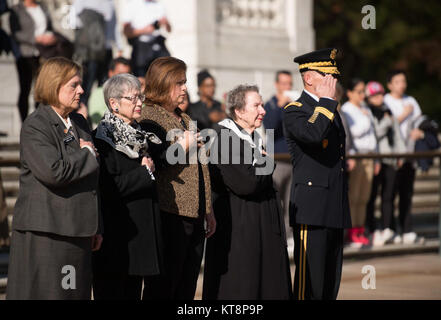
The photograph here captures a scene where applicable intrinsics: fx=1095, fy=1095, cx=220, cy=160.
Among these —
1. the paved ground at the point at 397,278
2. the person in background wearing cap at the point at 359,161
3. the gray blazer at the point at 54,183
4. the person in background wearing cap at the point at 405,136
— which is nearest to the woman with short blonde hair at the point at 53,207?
the gray blazer at the point at 54,183

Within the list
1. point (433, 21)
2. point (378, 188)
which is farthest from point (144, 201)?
point (433, 21)

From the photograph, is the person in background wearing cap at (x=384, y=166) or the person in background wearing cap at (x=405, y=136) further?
the person in background wearing cap at (x=405, y=136)

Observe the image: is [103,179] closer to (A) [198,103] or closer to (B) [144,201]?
(B) [144,201]

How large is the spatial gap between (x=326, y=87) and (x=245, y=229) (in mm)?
1164

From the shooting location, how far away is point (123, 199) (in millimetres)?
6984

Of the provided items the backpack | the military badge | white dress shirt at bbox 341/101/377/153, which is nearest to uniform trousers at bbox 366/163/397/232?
white dress shirt at bbox 341/101/377/153

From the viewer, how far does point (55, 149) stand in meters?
6.52

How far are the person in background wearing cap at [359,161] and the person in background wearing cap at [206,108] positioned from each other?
4.90ft

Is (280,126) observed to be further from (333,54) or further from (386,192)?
(333,54)

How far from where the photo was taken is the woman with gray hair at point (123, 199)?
22.8ft

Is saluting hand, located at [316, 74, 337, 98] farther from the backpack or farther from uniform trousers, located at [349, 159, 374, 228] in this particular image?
the backpack

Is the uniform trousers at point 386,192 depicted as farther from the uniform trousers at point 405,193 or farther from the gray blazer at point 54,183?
the gray blazer at point 54,183

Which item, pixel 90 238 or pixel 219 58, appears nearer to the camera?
pixel 90 238

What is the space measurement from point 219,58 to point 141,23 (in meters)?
2.91
